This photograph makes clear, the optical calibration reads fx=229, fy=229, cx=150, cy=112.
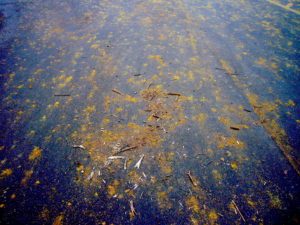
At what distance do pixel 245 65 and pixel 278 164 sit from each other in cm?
130

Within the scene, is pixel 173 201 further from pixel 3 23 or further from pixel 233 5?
pixel 233 5

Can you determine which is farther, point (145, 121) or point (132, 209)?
point (145, 121)

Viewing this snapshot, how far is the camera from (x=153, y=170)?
161 centimetres

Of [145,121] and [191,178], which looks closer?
[191,178]

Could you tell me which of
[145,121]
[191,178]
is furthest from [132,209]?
[145,121]

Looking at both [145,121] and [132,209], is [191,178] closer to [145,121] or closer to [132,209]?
[132,209]

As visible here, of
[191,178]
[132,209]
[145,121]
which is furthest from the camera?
[145,121]

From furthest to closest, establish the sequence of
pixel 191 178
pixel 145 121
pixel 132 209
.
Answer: pixel 145 121
pixel 191 178
pixel 132 209

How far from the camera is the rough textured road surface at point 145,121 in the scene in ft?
4.75

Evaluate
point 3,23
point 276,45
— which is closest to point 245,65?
point 276,45

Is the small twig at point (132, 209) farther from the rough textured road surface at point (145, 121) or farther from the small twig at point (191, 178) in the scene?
the small twig at point (191, 178)

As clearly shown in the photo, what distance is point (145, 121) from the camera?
191 centimetres

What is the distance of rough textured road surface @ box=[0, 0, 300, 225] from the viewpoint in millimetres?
1446

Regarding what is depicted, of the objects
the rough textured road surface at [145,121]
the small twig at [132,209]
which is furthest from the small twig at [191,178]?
the small twig at [132,209]
